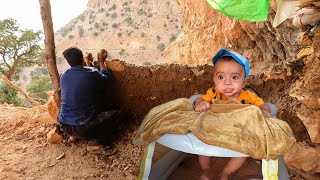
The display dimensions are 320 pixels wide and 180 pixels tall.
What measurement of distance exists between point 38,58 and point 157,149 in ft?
49.2

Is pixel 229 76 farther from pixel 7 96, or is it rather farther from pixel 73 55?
pixel 7 96

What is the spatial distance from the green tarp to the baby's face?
520 mm

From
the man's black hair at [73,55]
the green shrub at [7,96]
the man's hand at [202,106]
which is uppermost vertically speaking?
the man's black hair at [73,55]

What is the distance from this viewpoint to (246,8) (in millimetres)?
2398

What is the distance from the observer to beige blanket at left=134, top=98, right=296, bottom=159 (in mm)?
1782

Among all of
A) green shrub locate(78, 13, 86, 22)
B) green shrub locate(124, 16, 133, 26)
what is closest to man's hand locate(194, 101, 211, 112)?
green shrub locate(124, 16, 133, 26)

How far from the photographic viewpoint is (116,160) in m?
2.81

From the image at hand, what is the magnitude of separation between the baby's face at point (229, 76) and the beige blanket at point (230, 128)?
21 cm

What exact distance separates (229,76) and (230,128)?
478 mm

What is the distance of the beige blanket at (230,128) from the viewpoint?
5.85 ft

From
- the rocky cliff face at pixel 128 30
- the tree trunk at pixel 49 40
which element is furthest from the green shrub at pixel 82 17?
the tree trunk at pixel 49 40

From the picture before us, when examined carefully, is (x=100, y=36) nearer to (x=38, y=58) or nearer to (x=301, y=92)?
(x=38, y=58)

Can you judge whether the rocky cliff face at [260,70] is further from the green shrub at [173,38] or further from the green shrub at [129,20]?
the green shrub at [129,20]

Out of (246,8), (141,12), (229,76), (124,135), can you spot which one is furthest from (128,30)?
(229,76)
